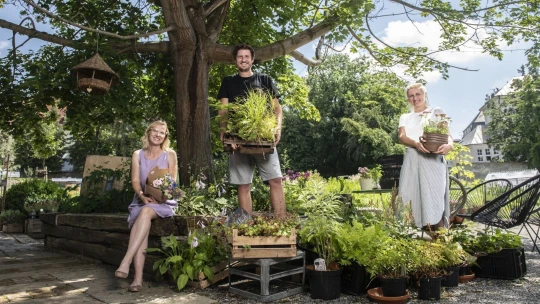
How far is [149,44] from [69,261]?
3.55 m

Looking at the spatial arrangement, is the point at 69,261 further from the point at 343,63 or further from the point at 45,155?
the point at 343,63

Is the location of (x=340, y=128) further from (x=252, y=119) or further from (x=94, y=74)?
(x=252, y=119)

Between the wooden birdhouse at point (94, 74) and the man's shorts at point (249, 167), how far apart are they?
2576 millimetres

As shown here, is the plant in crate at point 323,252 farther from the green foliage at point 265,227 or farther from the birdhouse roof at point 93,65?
the birdhouse roof at point 93,65

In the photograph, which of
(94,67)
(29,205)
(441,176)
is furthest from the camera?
(29,205)

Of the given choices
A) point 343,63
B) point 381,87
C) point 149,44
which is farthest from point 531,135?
point 149,44

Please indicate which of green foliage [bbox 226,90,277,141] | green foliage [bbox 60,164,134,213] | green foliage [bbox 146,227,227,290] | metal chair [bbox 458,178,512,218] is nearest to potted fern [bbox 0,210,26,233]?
green foliage [bbox 60,164,134,213]

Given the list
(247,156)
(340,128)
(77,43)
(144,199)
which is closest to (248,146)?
(247,156)

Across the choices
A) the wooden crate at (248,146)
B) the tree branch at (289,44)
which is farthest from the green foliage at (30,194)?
the wooden crate at (248,146)

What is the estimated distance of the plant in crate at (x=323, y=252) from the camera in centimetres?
327

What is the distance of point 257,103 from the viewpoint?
11.9 feet

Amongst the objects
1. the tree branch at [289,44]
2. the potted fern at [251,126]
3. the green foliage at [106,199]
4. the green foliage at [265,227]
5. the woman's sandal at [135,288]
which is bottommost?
the woman's sandal at [135,288]

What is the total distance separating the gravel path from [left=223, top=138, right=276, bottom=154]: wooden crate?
1.19 metres

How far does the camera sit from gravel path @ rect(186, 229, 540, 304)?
126 inches
